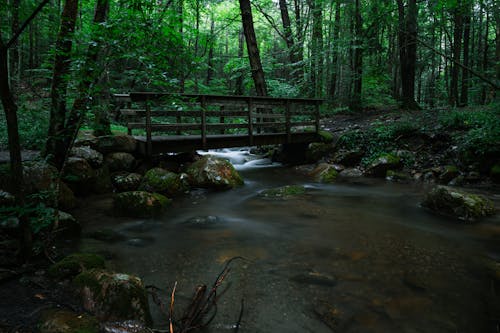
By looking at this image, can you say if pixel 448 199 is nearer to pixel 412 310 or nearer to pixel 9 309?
pixel 412 310

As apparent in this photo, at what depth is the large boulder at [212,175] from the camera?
850 cm

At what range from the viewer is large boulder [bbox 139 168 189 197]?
25.1ft

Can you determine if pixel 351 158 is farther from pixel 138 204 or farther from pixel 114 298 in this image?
pixel 114 298

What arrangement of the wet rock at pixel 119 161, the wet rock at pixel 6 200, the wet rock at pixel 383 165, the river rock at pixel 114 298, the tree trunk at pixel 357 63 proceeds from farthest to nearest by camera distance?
the tree trunk at pixel 357 63, the wet rock at pixel 383 165, the wet rock at pixel 119 161, the wet rock at pixel 6 200, the river rock at pixel 114 298

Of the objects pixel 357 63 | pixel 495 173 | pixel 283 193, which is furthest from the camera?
pixel 357 63

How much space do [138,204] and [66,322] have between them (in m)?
4.08

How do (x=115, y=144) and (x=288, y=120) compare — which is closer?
(x=115, y=144)

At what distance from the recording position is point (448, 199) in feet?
20.4

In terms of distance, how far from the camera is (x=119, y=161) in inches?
330

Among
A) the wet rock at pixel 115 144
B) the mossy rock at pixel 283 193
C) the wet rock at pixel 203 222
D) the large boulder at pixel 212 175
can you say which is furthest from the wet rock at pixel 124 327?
the wet rock at pixel 115 144

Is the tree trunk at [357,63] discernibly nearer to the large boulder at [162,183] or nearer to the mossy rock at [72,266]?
the large boulder at [162,183]

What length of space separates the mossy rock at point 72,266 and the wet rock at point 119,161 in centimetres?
543

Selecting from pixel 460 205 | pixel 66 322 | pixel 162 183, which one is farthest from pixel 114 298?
pixel 460 205

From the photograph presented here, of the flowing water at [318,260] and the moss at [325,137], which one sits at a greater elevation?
the moss at [325,137]
